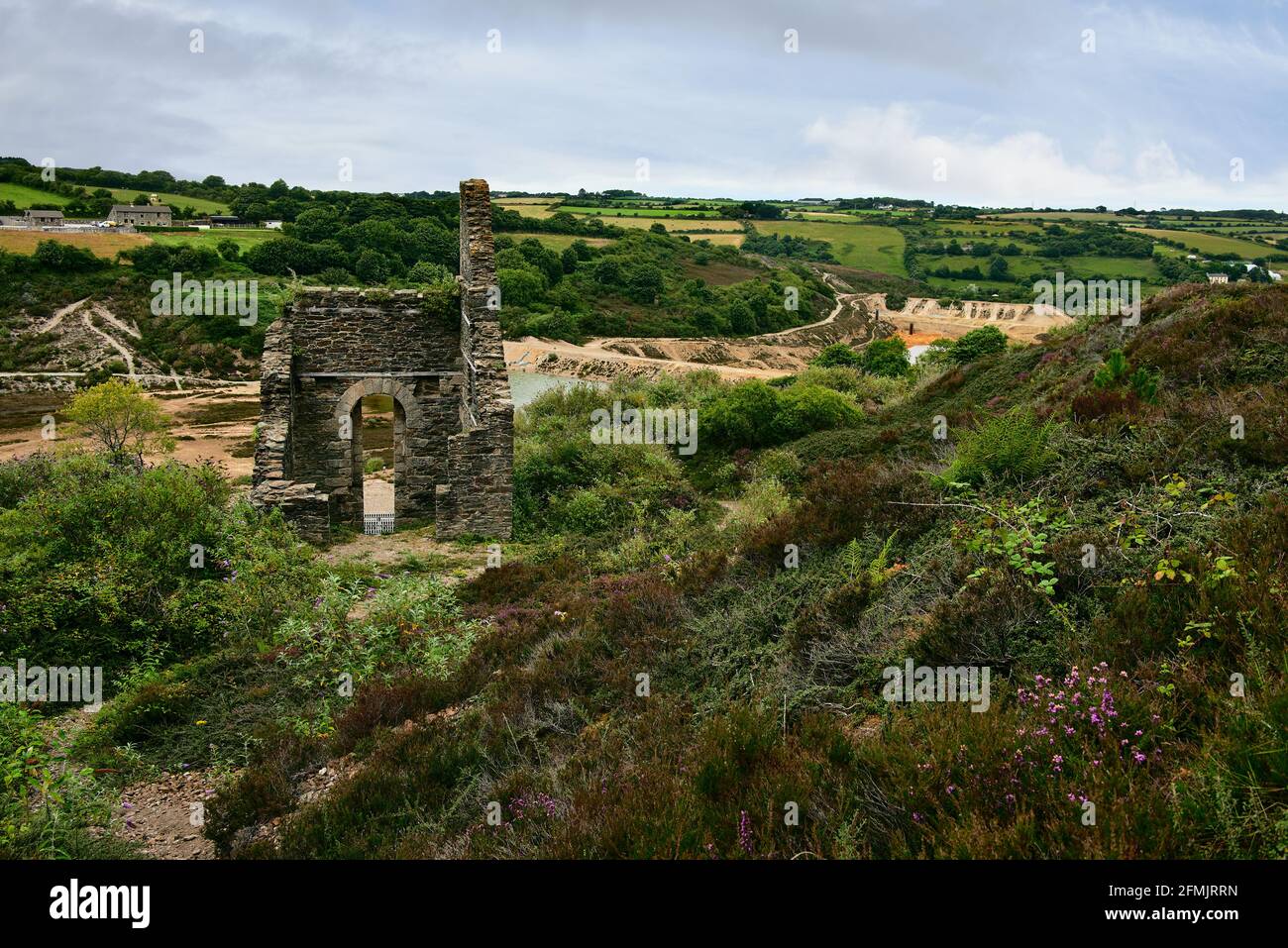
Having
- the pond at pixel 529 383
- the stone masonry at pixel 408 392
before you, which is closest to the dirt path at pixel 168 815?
the stone masonry at pixel 408 392

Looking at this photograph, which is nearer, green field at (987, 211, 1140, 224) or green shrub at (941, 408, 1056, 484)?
green shrub at (941, 408, 1056, 484)

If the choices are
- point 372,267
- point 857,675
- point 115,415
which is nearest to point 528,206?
point 372,267

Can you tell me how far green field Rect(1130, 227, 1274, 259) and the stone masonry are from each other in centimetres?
9240

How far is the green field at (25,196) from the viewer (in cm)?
7069

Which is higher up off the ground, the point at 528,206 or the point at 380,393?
the point at 528,206

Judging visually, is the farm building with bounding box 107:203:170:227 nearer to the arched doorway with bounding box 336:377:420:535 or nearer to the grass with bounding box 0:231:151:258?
the grass with bounding box 0:231:151:258

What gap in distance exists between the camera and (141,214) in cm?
7625

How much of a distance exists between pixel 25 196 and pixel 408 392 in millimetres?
79918

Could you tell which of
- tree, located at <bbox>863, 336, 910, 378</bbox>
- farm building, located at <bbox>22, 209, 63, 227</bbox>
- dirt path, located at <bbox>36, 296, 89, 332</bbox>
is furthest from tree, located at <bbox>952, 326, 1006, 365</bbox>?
farm building, located at <bbox>22, 209, 63, 227</bbox>

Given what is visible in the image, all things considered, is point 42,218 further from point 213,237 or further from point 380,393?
point 380,393

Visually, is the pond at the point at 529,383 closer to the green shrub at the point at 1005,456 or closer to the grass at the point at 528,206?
the green shrub at the point at 1005,456

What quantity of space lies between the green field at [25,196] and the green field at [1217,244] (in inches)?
4533

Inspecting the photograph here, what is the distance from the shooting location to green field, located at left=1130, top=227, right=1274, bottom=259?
3295 inches
